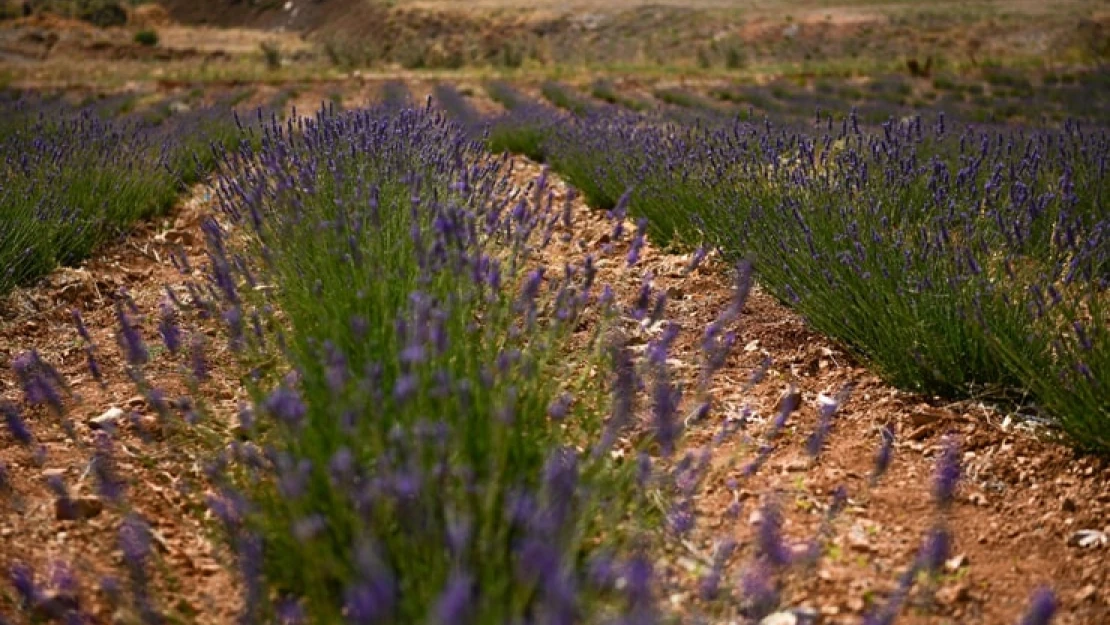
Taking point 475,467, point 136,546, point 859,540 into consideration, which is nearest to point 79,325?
point 136,546

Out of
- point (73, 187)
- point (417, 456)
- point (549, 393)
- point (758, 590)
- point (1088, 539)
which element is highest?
point (73, 187)

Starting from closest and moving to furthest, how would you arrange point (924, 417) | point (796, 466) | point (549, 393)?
point (549, 393) < point (796, 466) < point (924, 417)

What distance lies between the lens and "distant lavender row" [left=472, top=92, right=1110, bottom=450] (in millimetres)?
2588

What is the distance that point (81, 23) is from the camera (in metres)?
37.1

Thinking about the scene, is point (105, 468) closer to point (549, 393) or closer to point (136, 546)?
point (136, 546)

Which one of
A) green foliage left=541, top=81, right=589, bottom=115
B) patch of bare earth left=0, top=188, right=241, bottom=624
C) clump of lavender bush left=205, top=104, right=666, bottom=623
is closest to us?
clump of lavender bush left=205, top=104, right=666, bottom=623

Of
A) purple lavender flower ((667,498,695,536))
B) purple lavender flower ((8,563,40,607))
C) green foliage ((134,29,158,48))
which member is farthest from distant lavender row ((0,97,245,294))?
green foliage ((134,29,158,48))

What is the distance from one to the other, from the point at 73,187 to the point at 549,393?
3957 millimetres

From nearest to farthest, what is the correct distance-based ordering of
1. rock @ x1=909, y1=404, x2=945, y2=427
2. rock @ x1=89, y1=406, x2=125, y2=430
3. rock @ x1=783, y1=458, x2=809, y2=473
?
1. rock @ x1=783, y1=458, x2=809, y2=473
2. rock @ x1=89, y1=406, x2=125, y2=430
3. rock @ x1=909, y1=404, x2=945, y2=427

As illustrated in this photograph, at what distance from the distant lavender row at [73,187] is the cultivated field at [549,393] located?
4 centimetres

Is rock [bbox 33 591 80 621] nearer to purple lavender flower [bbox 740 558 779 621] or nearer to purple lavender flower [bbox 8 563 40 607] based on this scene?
purple lavender flower [bbox 8 563 40 607]

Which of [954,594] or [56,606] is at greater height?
[56,606]

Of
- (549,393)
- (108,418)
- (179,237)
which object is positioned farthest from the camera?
(179,237)

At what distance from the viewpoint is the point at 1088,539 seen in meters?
2.11
